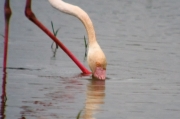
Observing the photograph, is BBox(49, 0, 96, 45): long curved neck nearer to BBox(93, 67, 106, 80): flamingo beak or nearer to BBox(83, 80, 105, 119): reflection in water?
BBox(93, 67, 106, 80): flamingo beak

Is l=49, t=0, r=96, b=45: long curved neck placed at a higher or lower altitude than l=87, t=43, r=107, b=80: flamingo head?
higher

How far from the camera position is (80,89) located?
840 cm

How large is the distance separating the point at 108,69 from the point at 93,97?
6.50 ft

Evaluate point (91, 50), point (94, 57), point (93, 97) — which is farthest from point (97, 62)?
point (93, 97)

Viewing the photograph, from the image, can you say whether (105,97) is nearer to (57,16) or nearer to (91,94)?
(91,94)

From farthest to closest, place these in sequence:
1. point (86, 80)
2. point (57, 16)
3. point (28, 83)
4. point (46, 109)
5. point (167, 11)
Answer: point (167, 11) < point (57, 16) < point (86, 80) < point (28, 83) < point (46, 109)

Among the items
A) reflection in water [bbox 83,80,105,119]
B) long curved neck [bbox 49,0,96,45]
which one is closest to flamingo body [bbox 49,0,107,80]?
long curved neck [bbox 49,0,96,45]

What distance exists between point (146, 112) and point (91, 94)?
104cm

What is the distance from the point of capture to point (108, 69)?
32.4 ft

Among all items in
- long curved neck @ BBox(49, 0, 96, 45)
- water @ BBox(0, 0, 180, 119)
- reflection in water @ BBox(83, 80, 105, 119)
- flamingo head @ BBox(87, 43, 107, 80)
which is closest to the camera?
reflection in water @ BBox(83, 80, 105, 119)

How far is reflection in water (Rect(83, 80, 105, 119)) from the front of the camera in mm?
7090

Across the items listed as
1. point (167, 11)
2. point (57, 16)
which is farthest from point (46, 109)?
point (167, 11)

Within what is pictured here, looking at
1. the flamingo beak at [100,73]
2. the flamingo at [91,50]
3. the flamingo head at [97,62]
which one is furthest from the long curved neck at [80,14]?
the flamingo beak at [100,73]

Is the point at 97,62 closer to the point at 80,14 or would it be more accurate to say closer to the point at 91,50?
the point at 91,50
